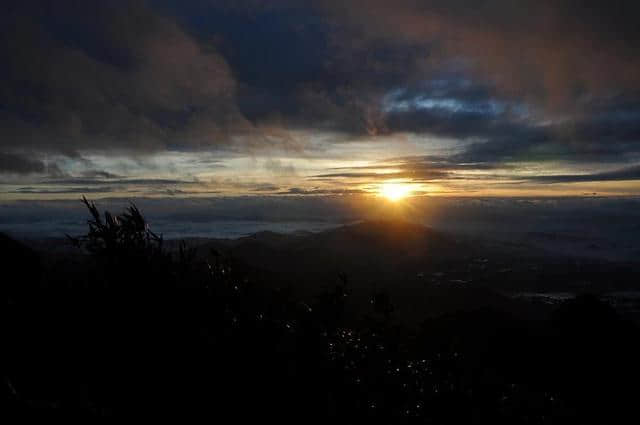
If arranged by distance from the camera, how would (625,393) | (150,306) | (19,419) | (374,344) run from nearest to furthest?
(19,419), (150,306), (374,344), (625,393)

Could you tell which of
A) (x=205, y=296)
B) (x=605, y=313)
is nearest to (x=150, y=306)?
(x=205, y=296)

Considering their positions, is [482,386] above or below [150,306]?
below

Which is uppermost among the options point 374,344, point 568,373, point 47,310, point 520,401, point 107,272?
point 107,272

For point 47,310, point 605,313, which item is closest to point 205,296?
point 47,310

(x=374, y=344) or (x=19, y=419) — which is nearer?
(x=19, y=419)

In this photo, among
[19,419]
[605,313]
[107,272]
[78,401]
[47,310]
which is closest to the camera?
[19,419]

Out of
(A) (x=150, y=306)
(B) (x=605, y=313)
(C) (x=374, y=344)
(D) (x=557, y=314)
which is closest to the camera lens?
(A) (x=150, y=306)

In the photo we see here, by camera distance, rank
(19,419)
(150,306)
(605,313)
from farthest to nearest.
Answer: (605,313), (150,306), (19,419)

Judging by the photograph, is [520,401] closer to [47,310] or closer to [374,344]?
[374,344]

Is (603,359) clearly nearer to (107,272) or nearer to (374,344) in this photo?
(374,344)
